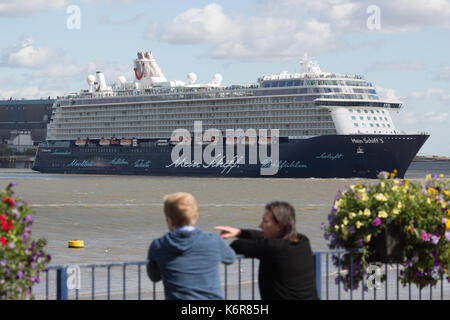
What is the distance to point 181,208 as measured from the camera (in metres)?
6.98

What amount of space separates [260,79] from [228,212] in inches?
2527

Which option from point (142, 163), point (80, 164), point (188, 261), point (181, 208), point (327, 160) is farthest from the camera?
point (80, 164)

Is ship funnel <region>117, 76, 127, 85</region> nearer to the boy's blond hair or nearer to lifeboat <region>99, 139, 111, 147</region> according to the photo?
lifeboat <region>99, 139, 111, 147</region>

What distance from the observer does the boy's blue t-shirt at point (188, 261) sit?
7.14m

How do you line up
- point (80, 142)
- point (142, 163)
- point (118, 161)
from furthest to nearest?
point (80, 142) → point (118, 161) → point (142, 163)

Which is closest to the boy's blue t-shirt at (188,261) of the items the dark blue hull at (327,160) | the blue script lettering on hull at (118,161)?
the dark blue hull at (327,160)

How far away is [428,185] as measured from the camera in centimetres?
1013

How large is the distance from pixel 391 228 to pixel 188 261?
10.3 feet

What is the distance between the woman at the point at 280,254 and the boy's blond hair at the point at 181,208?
0.60m

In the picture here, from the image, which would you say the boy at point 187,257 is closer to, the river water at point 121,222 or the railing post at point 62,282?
the railing post at point 62,282

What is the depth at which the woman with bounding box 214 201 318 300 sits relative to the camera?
24.6 feet

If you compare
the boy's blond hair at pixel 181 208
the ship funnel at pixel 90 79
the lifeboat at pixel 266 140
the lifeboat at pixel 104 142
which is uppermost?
the ship funnel at pixel 90 79

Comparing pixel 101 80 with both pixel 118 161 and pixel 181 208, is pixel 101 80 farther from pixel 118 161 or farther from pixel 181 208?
pixel 181 208

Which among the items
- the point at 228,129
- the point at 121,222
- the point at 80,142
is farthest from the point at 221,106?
the point at 121,222
